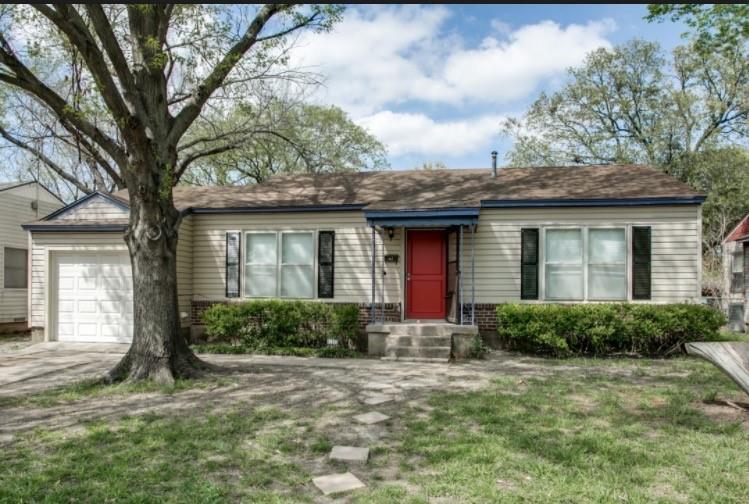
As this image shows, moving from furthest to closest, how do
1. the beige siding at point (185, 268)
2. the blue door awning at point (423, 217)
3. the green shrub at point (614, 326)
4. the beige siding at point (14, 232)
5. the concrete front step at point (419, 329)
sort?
the beige siding at point (14, 232), the beige siding at point (185, 268), the blue door awning at point (423, 217), the concrete front step at point (419, 329), the green shrub at point (614, 326)

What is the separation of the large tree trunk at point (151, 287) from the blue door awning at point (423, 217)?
428cm

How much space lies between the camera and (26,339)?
12492mm

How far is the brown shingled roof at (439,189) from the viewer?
414 inches

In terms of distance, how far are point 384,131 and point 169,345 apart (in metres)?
25.0

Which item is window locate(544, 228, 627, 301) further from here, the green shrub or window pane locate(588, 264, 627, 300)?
the green shrub

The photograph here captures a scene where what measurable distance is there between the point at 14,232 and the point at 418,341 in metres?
12.5

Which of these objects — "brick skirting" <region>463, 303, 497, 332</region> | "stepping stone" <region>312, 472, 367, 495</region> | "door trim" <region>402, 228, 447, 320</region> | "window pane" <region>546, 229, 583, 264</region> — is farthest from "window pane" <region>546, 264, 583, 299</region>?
"stepping stone" <region>312, 472, 367, 495</region>

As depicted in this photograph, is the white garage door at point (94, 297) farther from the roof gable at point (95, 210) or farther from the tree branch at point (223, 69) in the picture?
the tree branch at point (223, 69)

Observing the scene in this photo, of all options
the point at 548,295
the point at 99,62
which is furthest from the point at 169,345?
the point at 548,295

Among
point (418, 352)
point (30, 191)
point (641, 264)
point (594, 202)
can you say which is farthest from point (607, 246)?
point (30, 191)

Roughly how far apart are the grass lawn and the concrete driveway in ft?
4.34

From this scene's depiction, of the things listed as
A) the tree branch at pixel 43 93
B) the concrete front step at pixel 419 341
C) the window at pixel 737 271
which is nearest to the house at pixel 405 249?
the concrete front step at pixel 419 341

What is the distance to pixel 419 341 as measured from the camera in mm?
9648

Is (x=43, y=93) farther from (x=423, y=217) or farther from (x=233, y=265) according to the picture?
(x=423, y=217)
